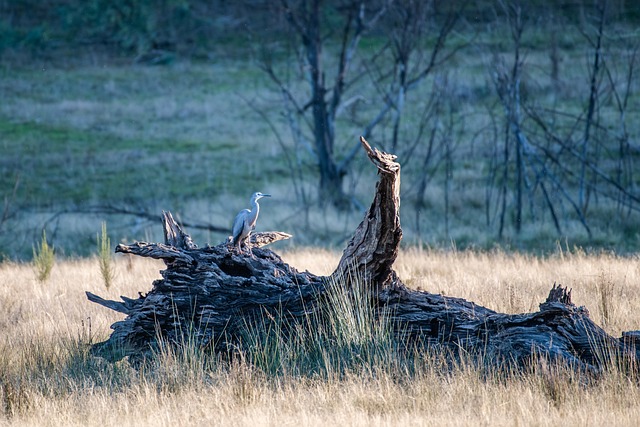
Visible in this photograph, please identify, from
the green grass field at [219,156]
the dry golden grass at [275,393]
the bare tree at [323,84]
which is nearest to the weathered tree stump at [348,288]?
the dry golden grass at [275,393]

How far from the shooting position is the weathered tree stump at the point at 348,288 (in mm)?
4645

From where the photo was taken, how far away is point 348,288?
5.09 meters

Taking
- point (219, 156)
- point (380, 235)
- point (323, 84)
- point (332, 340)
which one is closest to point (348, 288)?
point (332, 340)

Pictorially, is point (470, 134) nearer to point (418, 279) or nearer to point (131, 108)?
point (131, 108)

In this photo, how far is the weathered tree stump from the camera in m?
4.64

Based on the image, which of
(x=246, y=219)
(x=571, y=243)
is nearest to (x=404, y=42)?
(x=571, y=243)

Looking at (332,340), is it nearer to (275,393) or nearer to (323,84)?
(275,393)

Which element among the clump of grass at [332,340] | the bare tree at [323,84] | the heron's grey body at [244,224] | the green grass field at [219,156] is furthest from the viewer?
the bare tree at [323,84]

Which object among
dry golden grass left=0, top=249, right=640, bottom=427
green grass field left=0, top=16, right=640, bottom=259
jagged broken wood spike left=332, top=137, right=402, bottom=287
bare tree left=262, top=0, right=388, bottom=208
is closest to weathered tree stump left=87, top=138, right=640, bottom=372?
jagged broken wood spike left=332, top=137, right=402, bottom=287

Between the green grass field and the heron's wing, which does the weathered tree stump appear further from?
the green grass field

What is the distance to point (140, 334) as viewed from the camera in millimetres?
5305

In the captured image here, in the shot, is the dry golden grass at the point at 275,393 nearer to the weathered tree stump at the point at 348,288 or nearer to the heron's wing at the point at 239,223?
the weathered tree stump at the point at 348,288

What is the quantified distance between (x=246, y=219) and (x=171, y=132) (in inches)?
732

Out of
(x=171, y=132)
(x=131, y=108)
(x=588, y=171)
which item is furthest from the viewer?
(x=131, y=108)
